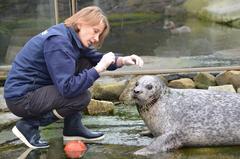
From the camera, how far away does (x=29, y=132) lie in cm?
439

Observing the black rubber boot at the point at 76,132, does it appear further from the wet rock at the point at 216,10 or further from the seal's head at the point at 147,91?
the wet rock at the point at 216,10

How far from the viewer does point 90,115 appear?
5582mm

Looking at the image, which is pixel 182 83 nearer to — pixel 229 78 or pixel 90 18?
pixel 229 78

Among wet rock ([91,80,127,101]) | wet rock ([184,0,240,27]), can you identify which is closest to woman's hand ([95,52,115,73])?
wet rock ([91,80,127,101])

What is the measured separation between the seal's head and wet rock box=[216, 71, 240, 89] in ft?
6.93

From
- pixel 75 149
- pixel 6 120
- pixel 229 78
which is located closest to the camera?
pixel 75 149

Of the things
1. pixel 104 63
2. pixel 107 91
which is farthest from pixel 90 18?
pixel 107 91

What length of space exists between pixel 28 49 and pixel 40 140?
749mm

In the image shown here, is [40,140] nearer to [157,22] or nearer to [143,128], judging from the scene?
[143,128]

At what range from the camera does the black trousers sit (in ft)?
14.0

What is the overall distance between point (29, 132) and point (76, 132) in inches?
15.5

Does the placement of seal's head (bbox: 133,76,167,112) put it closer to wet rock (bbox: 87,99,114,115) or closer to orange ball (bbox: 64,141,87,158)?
orange ball (bbox: 64,141,87,158)

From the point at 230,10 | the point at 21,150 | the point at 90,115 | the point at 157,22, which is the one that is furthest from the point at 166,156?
the point at 230,10

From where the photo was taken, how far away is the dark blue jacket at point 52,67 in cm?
407
